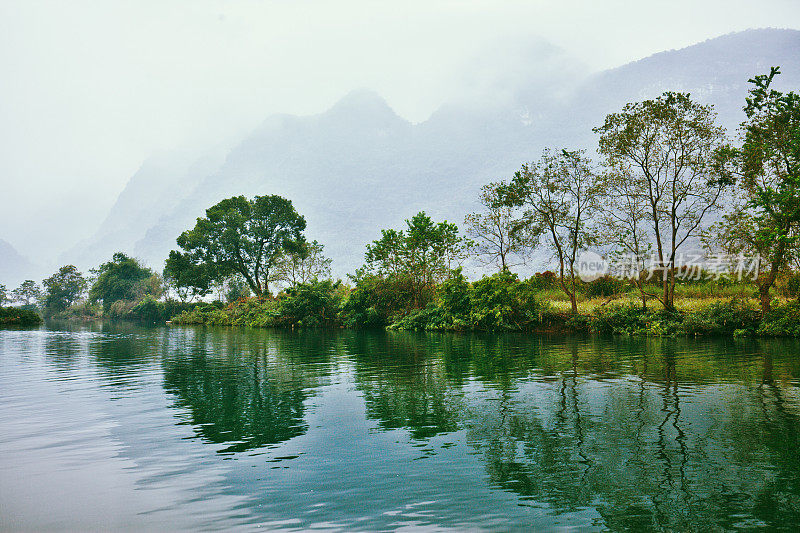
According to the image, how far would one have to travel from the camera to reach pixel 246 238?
2514 inches

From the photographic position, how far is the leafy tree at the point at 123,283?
292 feet

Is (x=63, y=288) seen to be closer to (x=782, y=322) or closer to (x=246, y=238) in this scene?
(x=246, y=238)

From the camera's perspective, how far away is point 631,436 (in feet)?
28.2

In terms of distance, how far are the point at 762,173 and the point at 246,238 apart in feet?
165

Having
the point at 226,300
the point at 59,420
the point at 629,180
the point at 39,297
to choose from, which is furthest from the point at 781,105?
the point at 39,297

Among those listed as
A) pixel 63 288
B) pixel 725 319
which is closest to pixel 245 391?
pixel 725 319

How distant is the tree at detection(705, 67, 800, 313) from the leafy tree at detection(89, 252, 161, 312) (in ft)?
263

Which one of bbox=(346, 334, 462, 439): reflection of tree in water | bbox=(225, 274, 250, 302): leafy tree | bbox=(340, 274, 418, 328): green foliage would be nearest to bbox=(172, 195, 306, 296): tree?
bbox=(225, 274, 250, 302): leafy tree

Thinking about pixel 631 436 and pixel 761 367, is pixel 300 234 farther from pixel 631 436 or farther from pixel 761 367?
pixel 631 436

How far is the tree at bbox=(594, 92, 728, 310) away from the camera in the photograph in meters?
29.7

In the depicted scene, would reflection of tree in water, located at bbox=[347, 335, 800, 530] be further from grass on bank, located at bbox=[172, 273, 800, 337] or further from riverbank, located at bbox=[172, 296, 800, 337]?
grass on bank, located at bbox=[172, 273, 800, 337]

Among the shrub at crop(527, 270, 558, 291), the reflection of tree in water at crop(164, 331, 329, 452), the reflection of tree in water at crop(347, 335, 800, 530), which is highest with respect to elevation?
the shrub at crop(527, 270, 558, 291)

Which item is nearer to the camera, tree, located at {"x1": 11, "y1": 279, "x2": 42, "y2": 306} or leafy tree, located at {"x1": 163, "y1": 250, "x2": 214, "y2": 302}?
leafy tree, located at {"x1": 163, "y1": 250, "x2": 214, "y2": 302}

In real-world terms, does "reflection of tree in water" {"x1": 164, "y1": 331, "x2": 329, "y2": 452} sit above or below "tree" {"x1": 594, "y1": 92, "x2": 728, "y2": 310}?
below
